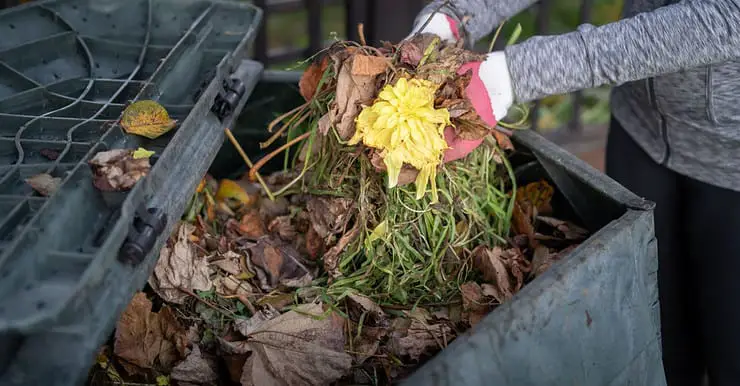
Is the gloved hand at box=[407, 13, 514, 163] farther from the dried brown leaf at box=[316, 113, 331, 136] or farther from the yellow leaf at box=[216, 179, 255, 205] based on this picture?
the yellow leaf at box=[216, 179, 255, 205]

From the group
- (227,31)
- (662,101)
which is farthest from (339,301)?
(662,101)

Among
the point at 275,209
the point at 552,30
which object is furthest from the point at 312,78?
the point at 552,30

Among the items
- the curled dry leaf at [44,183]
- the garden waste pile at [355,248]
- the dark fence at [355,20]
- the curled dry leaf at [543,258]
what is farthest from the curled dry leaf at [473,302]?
the dark fence at [355,20]

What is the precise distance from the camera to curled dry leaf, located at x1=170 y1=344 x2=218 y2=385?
1335mm

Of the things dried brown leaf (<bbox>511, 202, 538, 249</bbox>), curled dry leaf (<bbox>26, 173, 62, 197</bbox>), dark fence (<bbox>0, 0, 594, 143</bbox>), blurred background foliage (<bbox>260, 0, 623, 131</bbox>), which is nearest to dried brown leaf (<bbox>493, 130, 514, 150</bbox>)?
dried brown leaf (<bbox>511, 202, 538, 249</bbox>)

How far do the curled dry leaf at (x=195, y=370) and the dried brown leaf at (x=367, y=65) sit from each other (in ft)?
1.74

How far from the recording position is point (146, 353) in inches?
53.1

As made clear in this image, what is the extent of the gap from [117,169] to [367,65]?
44cm

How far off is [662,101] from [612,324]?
59cm

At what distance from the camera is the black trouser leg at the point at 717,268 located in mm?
1708

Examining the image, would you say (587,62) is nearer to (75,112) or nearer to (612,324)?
(612,324)

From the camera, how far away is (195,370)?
1345 mm

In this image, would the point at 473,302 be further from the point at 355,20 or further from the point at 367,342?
the point at 355,20

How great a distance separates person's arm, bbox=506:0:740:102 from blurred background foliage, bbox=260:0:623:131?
2202 millimetres
